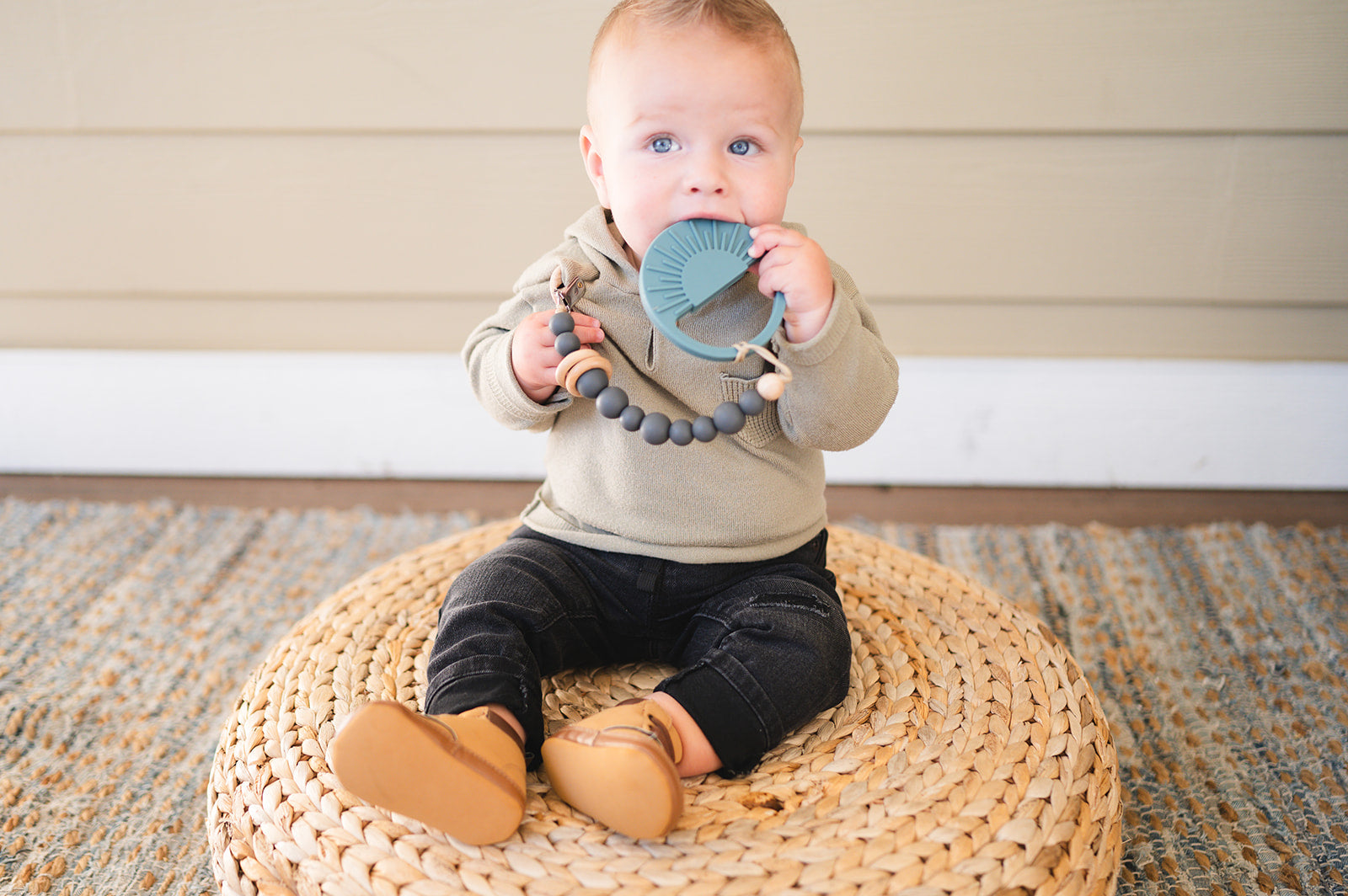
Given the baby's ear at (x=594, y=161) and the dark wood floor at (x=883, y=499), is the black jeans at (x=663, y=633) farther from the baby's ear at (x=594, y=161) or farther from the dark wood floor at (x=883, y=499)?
the dark wood floor at (x=883, y=499)

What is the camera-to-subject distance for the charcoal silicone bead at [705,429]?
0.76 metres

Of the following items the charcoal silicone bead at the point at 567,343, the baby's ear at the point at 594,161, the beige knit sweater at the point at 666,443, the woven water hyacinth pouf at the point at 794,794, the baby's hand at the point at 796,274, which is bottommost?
the woven water hyacinth pouf at the point at 794,794

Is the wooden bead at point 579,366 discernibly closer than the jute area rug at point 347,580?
Yes

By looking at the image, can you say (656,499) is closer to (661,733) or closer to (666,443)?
(666,443)

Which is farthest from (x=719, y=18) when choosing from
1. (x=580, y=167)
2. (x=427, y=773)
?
(x=580, y=167)

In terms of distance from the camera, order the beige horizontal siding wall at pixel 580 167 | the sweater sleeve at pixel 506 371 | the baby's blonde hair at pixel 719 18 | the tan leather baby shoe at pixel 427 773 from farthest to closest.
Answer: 1. the beige horizontal siding wall at pixel 580 167
2. the sweater sleeve at pixel 506 371
3. the baby's blonde hair at pixel 719 18
4. the tan leather baby shoe at pixel 427 773

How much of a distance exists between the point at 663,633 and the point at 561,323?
0.96 feet

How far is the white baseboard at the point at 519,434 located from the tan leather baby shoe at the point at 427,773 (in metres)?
1.03

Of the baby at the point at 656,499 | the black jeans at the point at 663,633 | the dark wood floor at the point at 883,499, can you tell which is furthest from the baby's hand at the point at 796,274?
the dark wood floor at the point at 883,499

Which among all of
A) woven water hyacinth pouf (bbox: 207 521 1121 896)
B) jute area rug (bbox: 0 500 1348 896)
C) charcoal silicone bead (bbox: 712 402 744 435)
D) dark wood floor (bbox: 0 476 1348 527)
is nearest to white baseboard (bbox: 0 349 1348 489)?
dark wood floor (bbox: 0 476 1348 527)

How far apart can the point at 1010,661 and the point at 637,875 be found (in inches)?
15.7

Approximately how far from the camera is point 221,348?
5.43 ft

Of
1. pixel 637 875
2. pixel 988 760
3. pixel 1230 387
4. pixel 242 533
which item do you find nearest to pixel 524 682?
pixel 637 875

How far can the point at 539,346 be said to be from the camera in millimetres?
849
